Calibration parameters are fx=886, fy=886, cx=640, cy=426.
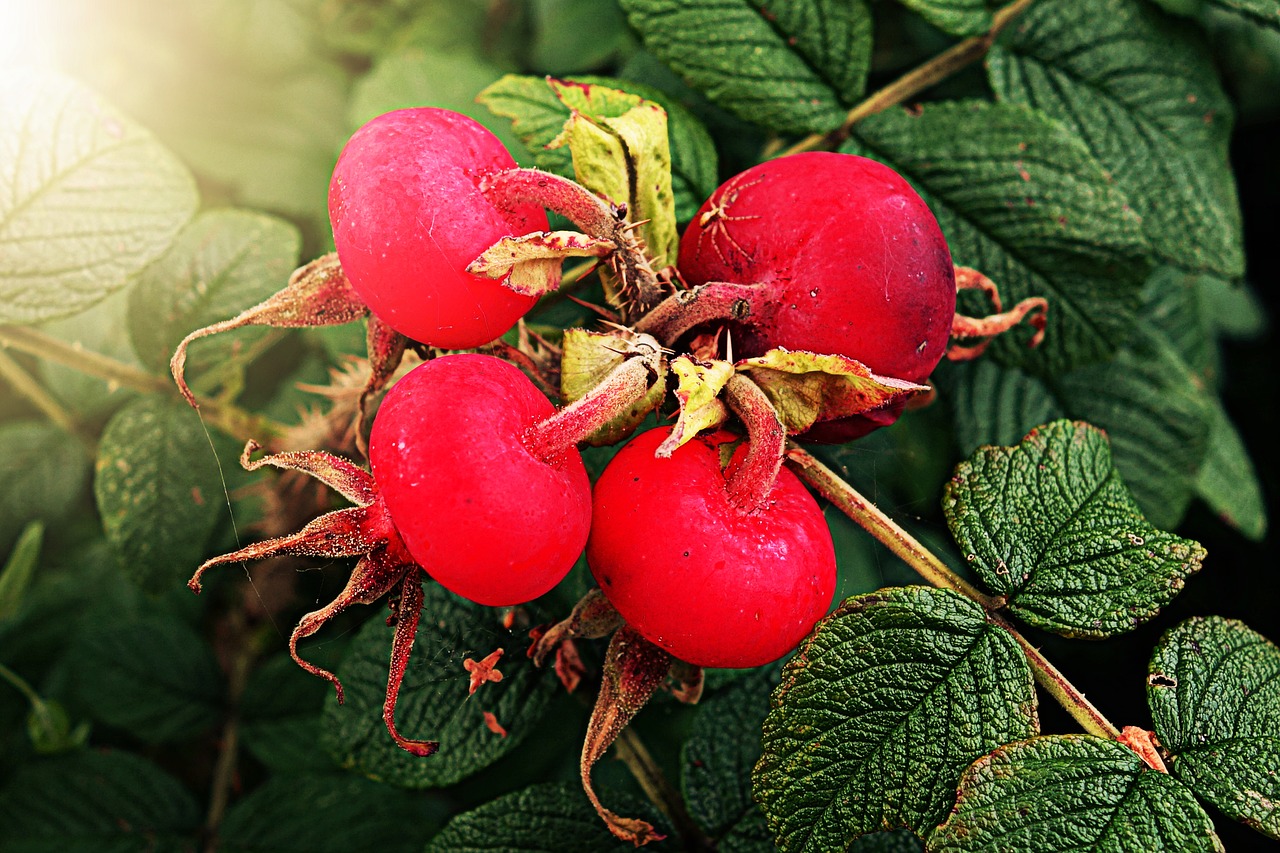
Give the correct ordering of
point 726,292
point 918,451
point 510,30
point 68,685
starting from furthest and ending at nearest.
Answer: point 510,30, point 68,685, point 918,451, point 726,292

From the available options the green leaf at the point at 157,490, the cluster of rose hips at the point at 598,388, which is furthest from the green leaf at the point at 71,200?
the cluster of rose hips at the point at 598,388

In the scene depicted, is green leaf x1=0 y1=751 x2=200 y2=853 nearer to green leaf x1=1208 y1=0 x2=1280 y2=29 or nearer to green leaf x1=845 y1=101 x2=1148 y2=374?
green leaf x1=845 y1=101 x2=1148 y2=374

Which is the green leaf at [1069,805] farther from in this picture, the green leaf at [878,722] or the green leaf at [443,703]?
the green leaf at [443,703]

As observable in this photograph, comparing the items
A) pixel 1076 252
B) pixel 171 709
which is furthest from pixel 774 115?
pixel 171 709

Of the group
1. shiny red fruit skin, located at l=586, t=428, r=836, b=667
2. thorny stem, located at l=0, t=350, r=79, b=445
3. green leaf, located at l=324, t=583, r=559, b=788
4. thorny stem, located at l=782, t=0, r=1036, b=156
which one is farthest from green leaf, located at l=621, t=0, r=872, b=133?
thorny stem, located at l=0, t=350, r=79, b=445

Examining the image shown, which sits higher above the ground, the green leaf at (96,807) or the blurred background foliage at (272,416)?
the blurred background foliage at (272,416)

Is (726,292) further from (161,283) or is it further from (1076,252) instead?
(161,283)
